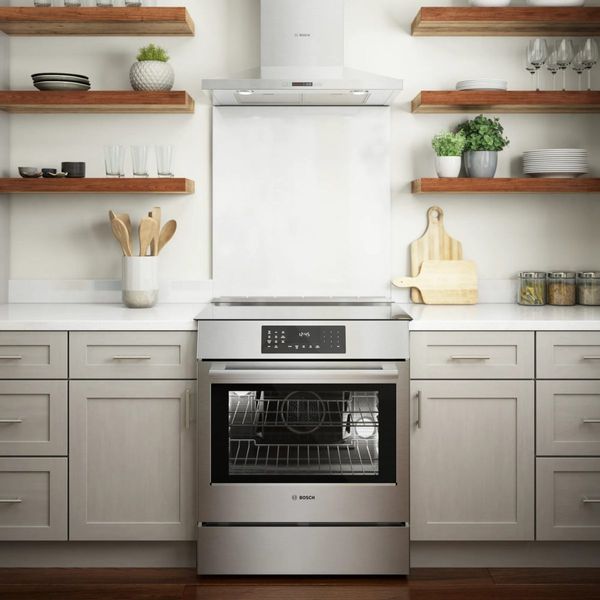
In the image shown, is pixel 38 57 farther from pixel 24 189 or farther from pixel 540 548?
pixel 540 548

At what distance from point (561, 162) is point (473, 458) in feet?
4.29

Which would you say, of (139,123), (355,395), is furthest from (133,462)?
(139,123)

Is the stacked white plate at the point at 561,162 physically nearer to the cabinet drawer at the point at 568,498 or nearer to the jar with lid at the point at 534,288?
the jar with lid at the point at 534,288

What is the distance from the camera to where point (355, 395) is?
282 cm

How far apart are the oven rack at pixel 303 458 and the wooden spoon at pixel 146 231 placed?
0.95m

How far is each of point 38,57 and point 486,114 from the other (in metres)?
1.95

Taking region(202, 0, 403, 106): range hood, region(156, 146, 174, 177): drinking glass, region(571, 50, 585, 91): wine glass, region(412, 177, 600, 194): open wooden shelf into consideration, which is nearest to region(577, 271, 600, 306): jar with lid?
region(412, 177, 600, 194): open wooden shelf

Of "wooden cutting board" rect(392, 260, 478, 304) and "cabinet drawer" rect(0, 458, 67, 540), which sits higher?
"wooden cutting board" rect(392, 260, 478, 304)

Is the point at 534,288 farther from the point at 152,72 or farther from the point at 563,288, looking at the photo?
the point at 152,72

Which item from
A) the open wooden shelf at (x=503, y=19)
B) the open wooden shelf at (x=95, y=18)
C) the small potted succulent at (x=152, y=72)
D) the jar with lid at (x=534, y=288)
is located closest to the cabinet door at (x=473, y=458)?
the jar with lid at (x=534, y=288)

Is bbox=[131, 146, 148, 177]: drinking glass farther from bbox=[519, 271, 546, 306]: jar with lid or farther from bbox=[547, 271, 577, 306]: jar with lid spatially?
bbox=[547, 271, 577, 306]: jar with lid

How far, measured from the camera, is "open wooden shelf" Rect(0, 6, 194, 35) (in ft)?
10.5

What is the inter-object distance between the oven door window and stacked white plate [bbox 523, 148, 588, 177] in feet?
4.03

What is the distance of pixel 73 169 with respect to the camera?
332 cm
